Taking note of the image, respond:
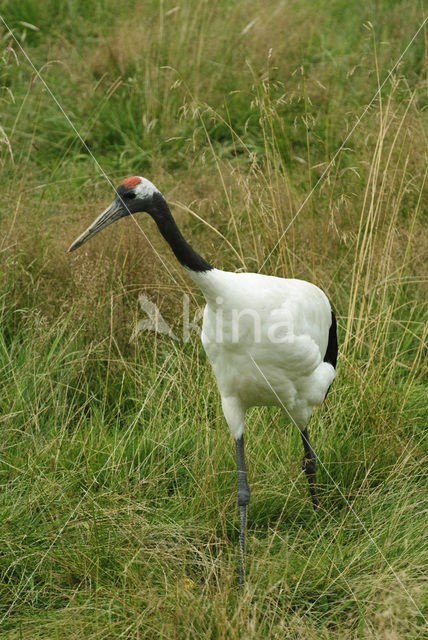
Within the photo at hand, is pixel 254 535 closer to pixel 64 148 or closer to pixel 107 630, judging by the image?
pixel 107 630

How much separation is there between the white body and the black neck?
40 mm

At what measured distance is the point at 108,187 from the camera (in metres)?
5.99

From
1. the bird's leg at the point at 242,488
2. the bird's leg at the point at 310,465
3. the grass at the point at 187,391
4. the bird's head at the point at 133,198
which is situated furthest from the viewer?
the bird's leg at the point at 310,465

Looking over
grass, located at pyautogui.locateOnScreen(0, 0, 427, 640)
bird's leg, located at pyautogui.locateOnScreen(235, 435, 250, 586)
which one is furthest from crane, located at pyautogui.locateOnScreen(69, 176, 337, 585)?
grass, located at pyautogui.locateOnScreen(0, 0, 427, 640)

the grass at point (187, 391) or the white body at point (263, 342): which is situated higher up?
the white body at point (263, 342)

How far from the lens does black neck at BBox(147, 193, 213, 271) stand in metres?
3.21

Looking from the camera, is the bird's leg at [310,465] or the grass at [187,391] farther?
the bird's leg at [310,465]

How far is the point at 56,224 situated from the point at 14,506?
7.59 feet

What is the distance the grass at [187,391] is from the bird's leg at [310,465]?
56mm

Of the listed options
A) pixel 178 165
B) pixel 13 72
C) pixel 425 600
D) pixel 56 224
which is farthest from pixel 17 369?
pixel 13 72

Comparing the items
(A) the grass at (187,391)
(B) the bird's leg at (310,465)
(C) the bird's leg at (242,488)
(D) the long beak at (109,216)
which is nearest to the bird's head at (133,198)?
(D) the long beak at (109,216)

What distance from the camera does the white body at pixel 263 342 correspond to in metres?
3.32

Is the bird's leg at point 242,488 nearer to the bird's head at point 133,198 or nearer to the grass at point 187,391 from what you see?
the grass at point 187,391

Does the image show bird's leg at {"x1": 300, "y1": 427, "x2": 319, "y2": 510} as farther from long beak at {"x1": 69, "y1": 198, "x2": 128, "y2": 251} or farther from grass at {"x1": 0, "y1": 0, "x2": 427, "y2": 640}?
long beak at {"x1": 69, "y1": 198, "x2": 128, "y2": 251}
